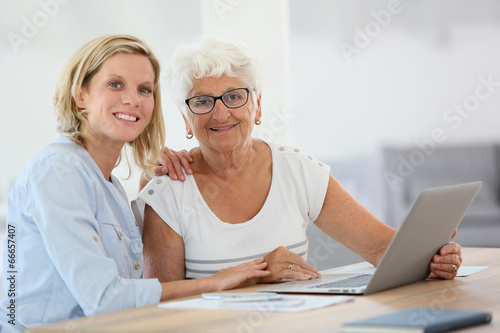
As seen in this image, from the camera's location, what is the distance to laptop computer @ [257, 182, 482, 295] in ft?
4.12

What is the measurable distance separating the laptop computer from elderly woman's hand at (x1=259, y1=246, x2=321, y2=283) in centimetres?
2

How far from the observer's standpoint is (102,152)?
1.66 meters

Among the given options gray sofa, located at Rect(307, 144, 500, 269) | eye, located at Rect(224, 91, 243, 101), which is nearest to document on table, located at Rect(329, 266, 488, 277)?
eye, located at Rect(224, 91, 243, 101)

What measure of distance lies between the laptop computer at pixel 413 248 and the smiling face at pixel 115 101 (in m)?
0.57

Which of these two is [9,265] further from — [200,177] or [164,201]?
[200,177]

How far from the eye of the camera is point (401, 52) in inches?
163

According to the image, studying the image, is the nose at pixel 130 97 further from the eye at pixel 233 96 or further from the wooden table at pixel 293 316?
the wooden table at pixel 293 316

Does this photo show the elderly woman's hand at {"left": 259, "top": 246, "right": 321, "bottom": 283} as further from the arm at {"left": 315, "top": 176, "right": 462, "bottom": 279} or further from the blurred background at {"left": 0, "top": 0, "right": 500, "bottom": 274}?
the blurred background at {"left": 0, "top": 0, "right": 500, "bottom": 274}

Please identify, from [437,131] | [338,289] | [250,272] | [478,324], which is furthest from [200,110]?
[437,131]

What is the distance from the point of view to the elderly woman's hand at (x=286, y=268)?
156 cm

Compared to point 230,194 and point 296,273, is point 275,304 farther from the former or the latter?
point 230,194

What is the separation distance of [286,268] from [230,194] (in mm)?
397

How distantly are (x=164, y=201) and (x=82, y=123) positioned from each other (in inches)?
13.2

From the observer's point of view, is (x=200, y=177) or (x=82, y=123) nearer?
(x=82, y=123)
